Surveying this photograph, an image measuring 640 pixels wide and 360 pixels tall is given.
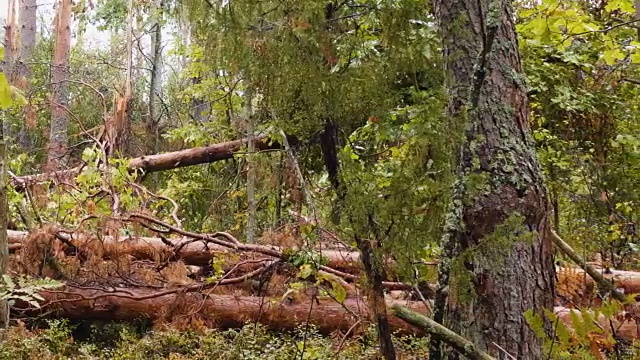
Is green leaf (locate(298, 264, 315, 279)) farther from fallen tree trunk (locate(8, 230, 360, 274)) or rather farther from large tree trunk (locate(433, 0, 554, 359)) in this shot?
large tree trunk (locate(433, 0, 554, 359))

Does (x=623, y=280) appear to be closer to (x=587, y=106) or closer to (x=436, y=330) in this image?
(x=587, y=106)

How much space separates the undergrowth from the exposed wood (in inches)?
115

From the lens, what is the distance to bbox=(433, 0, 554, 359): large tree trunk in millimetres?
2303

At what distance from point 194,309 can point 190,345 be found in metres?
0.46

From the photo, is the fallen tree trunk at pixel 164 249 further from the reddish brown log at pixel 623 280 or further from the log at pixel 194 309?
the reddish brown log at pixel 623 280

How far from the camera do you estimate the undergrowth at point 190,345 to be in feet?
15.7

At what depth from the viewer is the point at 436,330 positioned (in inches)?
63.4

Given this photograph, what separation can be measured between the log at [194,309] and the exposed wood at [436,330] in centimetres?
399

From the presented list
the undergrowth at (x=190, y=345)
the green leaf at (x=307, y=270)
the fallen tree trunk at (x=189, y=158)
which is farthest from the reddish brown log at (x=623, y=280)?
the fallen tree trunk at (x=189, y=158)

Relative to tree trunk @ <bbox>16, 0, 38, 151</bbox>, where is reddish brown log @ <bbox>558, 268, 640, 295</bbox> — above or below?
below

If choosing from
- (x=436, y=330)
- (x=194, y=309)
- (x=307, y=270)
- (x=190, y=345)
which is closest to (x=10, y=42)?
(x=194, y=309)

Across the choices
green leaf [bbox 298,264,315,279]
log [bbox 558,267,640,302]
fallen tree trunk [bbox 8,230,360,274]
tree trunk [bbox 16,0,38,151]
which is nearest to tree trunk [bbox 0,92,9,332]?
fallen tree trunk [bbox 8,230,360,274]

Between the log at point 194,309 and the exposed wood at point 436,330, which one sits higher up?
the exposed wood at point 436,330

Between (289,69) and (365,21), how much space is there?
501 millimetres
